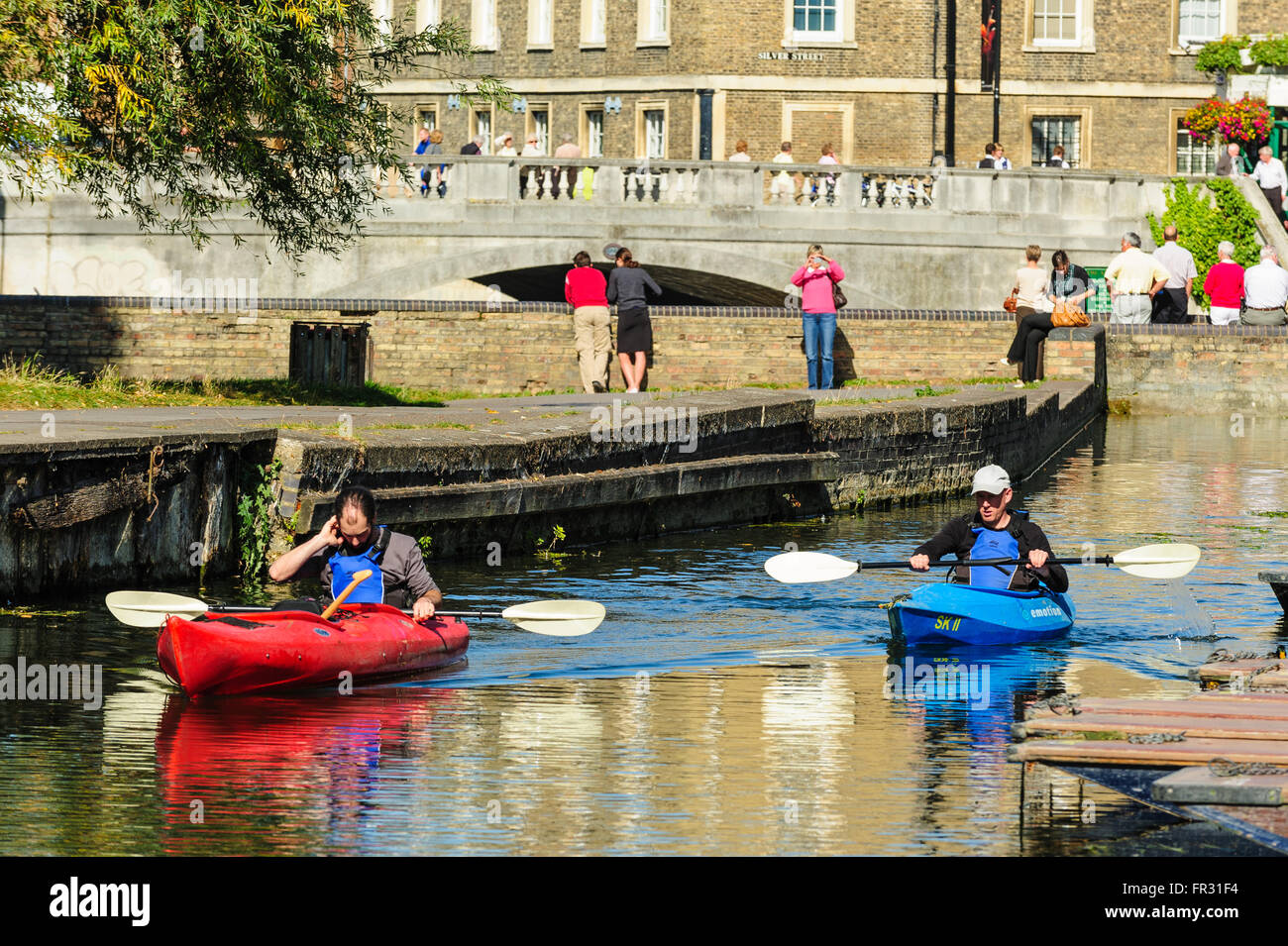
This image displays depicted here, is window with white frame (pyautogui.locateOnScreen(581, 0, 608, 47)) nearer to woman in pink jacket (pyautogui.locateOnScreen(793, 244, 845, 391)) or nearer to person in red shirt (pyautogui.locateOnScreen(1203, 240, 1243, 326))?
person in red shirt (pyautogui.locateOnScreen(1203, 240, 1243, 326))

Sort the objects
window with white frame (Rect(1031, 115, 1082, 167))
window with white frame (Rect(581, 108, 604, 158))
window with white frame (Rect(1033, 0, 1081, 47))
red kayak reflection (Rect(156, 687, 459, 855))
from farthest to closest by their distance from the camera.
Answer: window with white frame (Rect(581, 108, 604, 158)), window with white frame (Rect(1031, 115, 1082, 167)), window with white frame (Rect(1033, 0, 1081, 47)), red kayak reflection (Rect(156, 687, 459, 855))

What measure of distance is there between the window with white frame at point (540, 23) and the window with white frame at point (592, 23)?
0.95 m

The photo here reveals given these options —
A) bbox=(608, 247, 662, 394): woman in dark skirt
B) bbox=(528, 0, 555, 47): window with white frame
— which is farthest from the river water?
bbox=(528, 0, 555, 47): window with white frame

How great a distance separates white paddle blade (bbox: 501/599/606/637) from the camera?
488 inches

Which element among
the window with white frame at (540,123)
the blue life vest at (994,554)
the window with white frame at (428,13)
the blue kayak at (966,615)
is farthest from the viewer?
the window with white frame at (428,13)

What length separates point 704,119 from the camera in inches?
1654

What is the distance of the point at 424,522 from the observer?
635 inches

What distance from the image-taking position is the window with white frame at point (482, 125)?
148ft

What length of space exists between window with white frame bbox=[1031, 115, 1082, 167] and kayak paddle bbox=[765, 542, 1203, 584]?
1200 inches

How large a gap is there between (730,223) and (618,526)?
16526 mm

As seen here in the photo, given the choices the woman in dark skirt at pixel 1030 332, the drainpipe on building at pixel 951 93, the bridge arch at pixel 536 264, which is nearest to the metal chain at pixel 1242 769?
the woman in dark skirt at pixel 1030 332

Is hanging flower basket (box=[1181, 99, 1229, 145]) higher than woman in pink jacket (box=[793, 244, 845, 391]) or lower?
higher

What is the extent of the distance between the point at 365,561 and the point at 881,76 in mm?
32095

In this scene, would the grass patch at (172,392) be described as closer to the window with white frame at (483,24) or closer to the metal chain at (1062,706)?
the metal chain at (1062,706)
